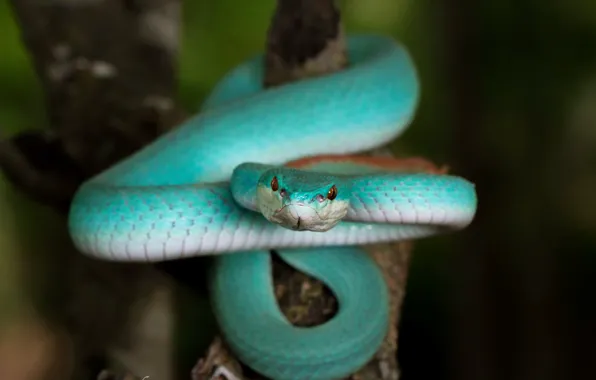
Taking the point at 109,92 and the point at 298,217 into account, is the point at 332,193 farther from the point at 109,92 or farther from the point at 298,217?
the point at 109,92

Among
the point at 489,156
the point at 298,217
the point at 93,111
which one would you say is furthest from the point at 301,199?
the point at 489,156

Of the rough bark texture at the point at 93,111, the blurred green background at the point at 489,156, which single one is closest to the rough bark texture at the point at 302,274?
the rough bark texture at the point at 93,111

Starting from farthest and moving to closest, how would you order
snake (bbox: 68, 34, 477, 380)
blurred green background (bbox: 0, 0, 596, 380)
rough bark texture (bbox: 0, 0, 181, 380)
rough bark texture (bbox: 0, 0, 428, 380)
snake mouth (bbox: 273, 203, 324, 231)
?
blurred green background (bbox: 0, 0, 596, 380)
rough bark texture (bbox: 0, 0, 181, 380)
rough bark texture (bbox: 0, 0, 428, 380)
snake (bbox: 68, 34, 477, 380)
snake mouth (bbox: 273, 203, 324, 231)

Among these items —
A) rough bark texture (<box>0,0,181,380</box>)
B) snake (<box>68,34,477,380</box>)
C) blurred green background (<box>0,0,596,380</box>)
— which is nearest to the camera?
snake (<box>68,34,477,380</box>)

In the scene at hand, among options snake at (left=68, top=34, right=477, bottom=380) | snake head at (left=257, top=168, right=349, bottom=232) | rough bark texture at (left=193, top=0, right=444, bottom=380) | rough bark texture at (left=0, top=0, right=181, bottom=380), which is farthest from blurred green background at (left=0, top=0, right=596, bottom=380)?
snake head at (left=257, top=168, right=349, bottom=232)

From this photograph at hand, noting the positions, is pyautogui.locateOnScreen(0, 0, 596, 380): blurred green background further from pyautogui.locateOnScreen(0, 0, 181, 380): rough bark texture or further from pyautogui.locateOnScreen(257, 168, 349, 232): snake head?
pyautogui.locateOnScreen(257, 168, 349, 232): snake head

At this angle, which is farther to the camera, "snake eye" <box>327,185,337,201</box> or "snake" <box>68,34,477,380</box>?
"snake" <box>68,34,477,380</box>

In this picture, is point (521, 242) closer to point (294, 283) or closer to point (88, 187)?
point (294, 283)
